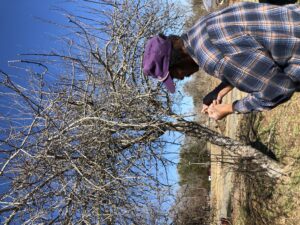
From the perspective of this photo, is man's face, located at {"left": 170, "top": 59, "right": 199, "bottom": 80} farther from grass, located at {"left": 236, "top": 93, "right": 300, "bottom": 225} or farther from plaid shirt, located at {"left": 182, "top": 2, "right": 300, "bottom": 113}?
grass, located at {"left": 236, "top": 93, "right": 300, "bottom": 225}

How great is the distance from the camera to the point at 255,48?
1.95m

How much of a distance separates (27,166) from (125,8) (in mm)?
2220

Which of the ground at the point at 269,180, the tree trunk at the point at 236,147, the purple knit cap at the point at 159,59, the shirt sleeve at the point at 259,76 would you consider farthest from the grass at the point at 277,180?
the purple knit cap at the point at 159,59

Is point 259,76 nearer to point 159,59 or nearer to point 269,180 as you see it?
point 159,59

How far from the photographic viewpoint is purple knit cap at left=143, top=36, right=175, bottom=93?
2.15 meters

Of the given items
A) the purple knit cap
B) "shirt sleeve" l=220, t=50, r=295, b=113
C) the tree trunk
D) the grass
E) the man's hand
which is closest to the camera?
"shirt sleeve" l=220, t=50, r=295, b=113

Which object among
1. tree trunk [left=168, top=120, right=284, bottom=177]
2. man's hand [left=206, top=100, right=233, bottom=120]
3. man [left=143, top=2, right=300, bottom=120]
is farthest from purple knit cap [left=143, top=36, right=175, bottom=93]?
tree trunk [left=168, top=120, right=284, bottom=177]

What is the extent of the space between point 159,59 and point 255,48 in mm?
515

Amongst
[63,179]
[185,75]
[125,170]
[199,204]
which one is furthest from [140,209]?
[199,204]

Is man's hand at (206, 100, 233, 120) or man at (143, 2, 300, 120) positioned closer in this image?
man at (143, 2, 300, 120)

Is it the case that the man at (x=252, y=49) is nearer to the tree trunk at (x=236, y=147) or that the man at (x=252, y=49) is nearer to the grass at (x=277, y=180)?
the tree trunk at (x=236, y=147)

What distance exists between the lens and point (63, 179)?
3852 mm

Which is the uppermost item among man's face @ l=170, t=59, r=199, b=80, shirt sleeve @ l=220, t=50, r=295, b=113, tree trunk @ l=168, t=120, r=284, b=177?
tree trunk @ l=168, t=120, r=284, b=177

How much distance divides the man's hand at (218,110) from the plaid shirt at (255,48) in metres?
0.35
